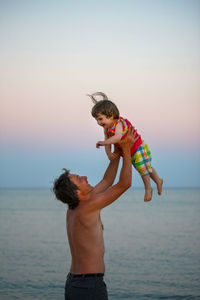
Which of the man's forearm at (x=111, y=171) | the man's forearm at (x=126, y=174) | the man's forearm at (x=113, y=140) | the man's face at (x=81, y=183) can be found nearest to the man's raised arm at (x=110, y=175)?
the man's forearm at (x=111, y=171)

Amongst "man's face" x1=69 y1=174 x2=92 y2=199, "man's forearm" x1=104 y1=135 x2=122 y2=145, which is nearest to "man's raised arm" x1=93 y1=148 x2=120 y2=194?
"man's forearm" x1=104 y1=135 x2=122 y2=145

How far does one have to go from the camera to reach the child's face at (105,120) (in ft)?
13.5

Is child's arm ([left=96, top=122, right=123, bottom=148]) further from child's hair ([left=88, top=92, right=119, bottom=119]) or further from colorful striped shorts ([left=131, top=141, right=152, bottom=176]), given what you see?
colorful striped shorts ([left=131, top=141, right=152, bottom=176])

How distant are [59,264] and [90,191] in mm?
11039

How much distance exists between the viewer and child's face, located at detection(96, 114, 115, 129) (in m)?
4.13

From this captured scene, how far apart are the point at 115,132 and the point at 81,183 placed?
586mm

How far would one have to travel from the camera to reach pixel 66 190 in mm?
3758

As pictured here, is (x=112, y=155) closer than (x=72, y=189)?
No

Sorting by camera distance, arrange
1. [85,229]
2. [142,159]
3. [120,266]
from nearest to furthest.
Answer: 1. [85,229]
2. [142,159]
3. [120,266]

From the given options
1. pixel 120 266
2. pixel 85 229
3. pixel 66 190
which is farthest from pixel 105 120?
pixel 120 266

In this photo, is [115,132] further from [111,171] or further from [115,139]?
[111,171]

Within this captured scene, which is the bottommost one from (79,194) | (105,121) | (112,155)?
(79,194)

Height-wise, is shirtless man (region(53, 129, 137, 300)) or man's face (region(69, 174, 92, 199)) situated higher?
man's face (region(69, 174, 92, 199))

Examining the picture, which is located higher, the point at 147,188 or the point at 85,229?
the point at 147,188
